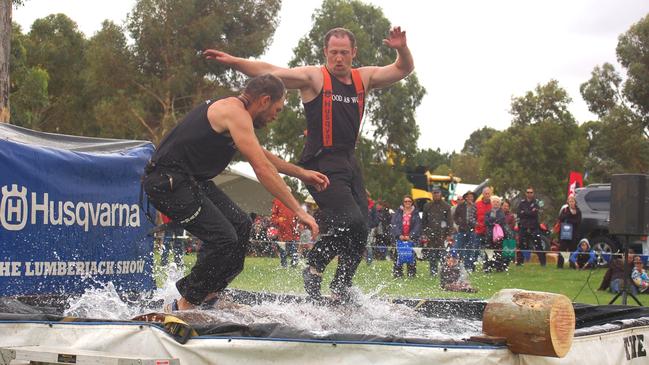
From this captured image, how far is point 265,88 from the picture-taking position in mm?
5648

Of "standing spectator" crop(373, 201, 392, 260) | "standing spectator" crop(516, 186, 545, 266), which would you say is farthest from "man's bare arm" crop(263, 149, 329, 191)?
"standing spectator" crop(516, 186, 545, 266)

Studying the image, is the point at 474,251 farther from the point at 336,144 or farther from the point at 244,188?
the point at 244,188

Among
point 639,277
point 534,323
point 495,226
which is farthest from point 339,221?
point 495,226

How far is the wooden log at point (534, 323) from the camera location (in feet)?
13.5

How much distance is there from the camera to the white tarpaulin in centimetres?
414

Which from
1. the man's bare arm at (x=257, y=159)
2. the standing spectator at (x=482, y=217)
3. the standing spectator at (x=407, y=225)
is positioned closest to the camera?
the man's bare arm at (x=257, y=159)

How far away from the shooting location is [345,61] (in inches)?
268

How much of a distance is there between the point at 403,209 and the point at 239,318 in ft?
36.2

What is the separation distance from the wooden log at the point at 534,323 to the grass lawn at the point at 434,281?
20.8ft

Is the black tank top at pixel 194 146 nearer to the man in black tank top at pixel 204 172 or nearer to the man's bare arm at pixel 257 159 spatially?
the man in black tank top at pixel 204 172

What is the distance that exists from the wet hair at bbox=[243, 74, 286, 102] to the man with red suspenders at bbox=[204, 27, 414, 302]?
2.56 feet

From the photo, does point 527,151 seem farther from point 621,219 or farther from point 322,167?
point 322,167

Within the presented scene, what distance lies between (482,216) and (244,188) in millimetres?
17570

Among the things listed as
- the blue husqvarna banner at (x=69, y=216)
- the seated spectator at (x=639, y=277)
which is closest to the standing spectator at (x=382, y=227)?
the seated spectator at (x=639, y=277)
